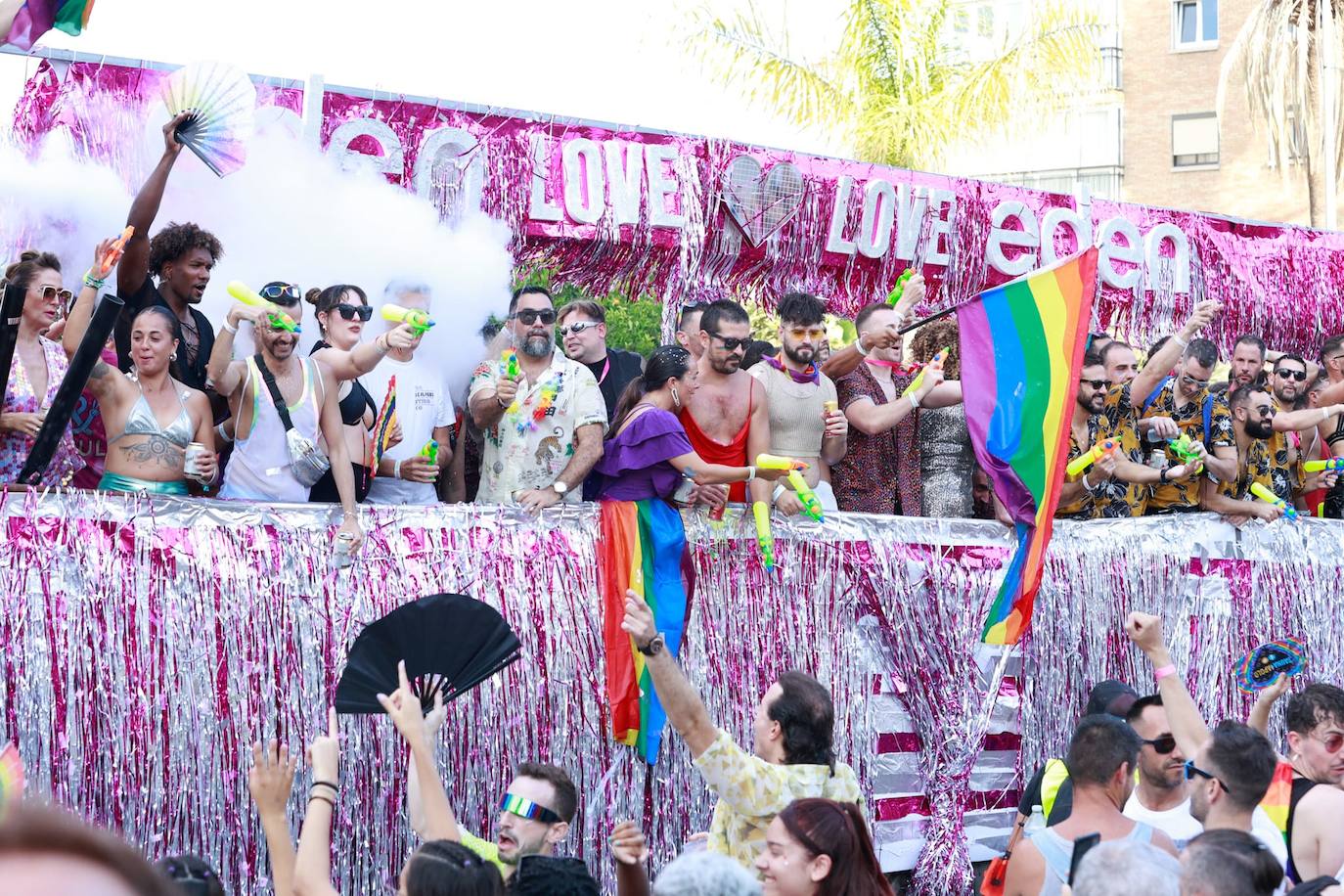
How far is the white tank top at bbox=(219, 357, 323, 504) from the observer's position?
18.9 feet

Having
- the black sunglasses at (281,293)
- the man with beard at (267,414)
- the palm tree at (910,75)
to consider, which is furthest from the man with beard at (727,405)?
the palm tree at (910,75)

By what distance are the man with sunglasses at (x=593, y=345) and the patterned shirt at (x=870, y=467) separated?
1.01 m

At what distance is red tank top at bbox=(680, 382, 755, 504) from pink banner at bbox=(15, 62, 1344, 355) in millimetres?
1187

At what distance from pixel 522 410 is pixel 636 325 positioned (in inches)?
610

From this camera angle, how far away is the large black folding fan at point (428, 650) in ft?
14.7

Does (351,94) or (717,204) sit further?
(717,204)

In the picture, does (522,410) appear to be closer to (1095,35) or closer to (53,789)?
(53,789)

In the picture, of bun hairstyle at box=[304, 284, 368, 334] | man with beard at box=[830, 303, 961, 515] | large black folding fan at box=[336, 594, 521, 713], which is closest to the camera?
large black folding fan at box=[336, 594, 521, 713]

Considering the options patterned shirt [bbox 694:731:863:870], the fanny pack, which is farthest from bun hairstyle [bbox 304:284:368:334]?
patterned shirt [bbox 694:731:863:870]

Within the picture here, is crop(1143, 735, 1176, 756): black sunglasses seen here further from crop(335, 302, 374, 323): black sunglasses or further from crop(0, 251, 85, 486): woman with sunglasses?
crop(0, 251, 85, 486): woman with sunglasses

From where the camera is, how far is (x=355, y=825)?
5613 millimetres

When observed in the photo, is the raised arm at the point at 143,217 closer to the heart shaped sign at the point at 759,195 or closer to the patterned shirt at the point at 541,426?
the patterned shirt at the point at 541,426

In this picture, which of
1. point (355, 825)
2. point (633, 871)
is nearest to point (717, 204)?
point (355, 825)

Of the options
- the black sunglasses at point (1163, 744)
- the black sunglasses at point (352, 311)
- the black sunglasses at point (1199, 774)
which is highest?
the black sunglasses at point (352, 311)
